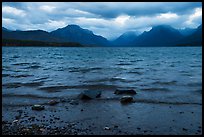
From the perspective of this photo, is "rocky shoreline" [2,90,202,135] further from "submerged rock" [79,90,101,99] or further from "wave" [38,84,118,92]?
"wave" [38,84,118,92]

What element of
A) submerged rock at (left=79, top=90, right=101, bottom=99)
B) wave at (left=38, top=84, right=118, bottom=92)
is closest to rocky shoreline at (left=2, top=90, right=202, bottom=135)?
submerged rock at (left=79, top=90, right=101, bottom=99)

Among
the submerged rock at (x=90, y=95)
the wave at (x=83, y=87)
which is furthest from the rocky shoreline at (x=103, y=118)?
the wave at (x=83, y=87)

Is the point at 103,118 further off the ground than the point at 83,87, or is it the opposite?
the point at 103,118

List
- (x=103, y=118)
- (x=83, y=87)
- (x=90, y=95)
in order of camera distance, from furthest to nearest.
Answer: (x=83, y=87)
(x=90, y=95)
(x=103, y=118)

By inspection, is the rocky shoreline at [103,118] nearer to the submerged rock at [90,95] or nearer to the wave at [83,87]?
the submerged rock at [90,95]

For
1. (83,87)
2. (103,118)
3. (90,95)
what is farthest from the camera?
(83,87)

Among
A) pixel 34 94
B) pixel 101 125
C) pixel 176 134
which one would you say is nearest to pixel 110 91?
pixel 34 94

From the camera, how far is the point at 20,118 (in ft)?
44.5

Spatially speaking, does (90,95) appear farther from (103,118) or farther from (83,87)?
(83,87)

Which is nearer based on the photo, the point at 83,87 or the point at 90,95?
the point at 90,95

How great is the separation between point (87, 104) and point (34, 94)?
563cm

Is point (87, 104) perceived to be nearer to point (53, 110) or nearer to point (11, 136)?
point (53, 110)

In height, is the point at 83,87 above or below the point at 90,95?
below

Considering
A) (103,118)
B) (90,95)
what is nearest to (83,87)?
(90,95)
